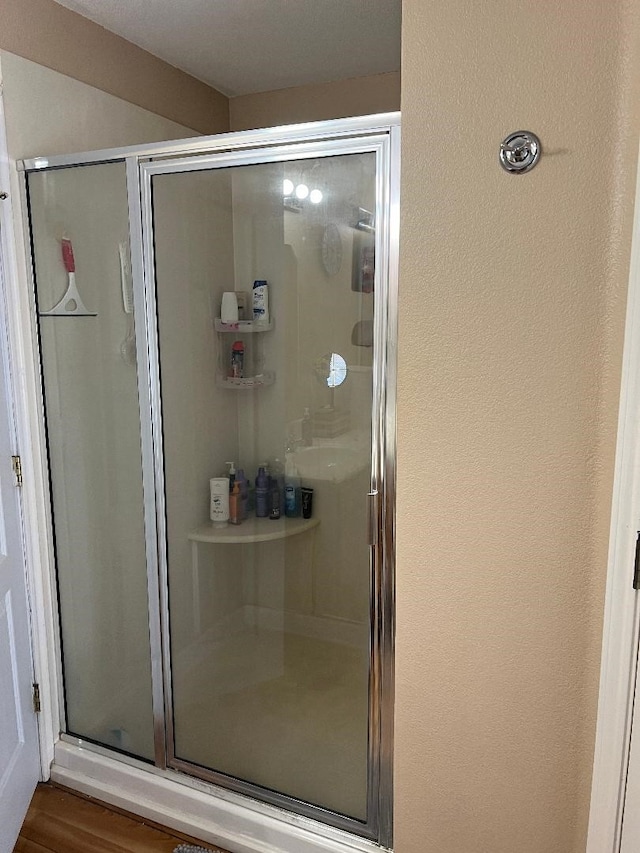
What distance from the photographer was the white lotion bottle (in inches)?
87.7

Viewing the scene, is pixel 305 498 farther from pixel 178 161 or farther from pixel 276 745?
pixel 178 161

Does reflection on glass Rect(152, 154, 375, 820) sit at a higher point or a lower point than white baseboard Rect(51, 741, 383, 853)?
higher

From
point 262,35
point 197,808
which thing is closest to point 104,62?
point 262,35

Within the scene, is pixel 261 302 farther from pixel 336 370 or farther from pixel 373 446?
pixel 373 446

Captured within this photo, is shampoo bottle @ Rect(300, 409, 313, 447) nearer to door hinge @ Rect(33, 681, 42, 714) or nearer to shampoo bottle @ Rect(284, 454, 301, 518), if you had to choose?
shampoo bottle @ Rect(284, 454, 301, 518)

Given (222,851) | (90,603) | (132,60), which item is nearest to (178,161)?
(132,60)

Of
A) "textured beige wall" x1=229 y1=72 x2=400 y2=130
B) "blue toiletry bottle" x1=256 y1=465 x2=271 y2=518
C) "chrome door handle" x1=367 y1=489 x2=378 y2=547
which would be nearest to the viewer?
"chrome door handle" x1=367 y1=489 x2=378 y2=547

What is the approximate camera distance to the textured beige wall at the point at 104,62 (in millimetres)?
1792

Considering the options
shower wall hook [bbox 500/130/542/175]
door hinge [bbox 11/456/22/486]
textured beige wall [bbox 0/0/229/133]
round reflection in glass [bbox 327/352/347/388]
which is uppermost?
textured beige wall [bbox 0/0/229/133]

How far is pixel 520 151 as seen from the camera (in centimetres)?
117

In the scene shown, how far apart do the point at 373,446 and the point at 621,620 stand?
65 centimetres

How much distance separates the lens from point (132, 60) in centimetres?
221

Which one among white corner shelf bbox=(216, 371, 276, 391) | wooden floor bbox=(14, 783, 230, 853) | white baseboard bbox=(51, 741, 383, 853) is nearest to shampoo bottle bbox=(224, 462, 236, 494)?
white corner shelf bbox=(216, 371, 276, 391)

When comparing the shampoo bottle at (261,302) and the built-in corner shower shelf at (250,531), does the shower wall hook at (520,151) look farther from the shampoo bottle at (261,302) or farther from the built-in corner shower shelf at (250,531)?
the built-in corner shower shelf at (250,531)
